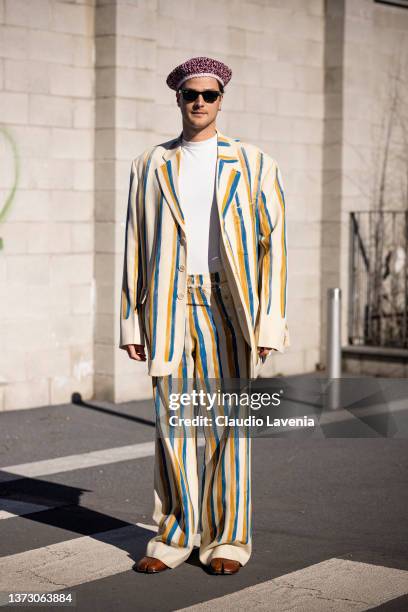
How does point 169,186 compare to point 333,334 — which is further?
point 333,334

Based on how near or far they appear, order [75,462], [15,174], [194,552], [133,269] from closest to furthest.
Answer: [133,269]
[194,552]
[75,462]
[15,174]

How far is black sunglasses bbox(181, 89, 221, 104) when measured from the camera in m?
4.81

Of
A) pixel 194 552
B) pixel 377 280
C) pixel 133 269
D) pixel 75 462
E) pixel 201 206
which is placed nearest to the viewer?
pixel 201 206

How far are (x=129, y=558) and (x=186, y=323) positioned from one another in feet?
3.65

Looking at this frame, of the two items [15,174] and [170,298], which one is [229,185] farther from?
[15,174]

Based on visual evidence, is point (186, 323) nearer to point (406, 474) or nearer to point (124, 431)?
point (406, 474)

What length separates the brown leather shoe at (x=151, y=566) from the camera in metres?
4.87

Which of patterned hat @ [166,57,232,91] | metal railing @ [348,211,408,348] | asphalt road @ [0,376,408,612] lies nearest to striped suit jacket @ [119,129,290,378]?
Answer: patterned hat @ [166,57,232,91]

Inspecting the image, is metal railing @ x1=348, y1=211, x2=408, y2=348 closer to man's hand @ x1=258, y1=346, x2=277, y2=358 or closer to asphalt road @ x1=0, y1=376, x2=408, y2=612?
asphalt road @ x1=0, y1=376, x2=408, y2=612

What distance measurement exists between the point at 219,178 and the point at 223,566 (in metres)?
1.66

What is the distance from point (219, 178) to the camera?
4832 mm

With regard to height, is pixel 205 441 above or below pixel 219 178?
below

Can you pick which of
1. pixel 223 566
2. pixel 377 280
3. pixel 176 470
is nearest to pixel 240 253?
pixel 176 470

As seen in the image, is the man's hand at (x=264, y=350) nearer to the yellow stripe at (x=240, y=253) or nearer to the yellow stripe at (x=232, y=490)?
the yellow stripe at (x=240, y=253)
